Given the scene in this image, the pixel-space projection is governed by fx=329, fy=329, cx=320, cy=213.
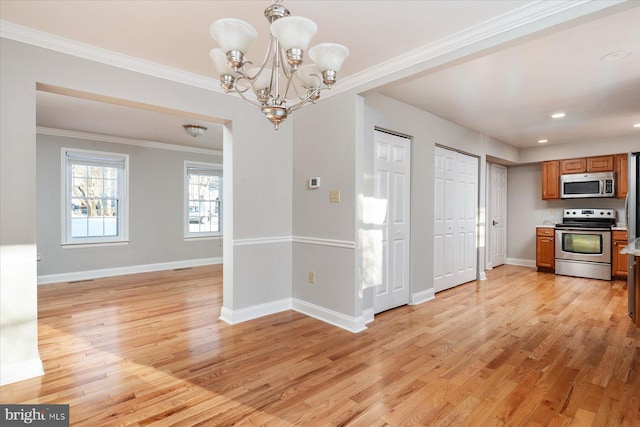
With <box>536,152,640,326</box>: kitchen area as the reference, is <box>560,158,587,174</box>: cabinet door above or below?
above

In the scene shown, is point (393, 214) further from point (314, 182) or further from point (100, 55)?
point (100, 55)

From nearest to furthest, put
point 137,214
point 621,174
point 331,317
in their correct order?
point 331,317 → point 621,174 → point 137,214

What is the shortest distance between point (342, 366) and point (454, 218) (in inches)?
125

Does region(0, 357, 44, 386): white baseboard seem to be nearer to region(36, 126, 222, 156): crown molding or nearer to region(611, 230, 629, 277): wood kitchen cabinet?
region(36, 126, 222, 156): crown molding

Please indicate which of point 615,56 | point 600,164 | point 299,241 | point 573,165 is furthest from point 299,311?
point 600,164

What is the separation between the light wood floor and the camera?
1948 millimetres

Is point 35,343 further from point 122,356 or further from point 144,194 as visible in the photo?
point 144,194

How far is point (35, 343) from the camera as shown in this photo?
235 cm

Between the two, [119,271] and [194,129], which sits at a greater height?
[194,129]

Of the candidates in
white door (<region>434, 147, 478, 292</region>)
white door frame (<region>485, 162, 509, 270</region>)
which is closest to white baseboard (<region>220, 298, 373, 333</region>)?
white door (<region>434, 147, 478, 292</region>)

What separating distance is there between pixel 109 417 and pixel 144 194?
5.11m

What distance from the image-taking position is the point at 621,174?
5.62 metres

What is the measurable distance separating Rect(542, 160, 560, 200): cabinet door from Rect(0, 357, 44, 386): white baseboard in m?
7.81

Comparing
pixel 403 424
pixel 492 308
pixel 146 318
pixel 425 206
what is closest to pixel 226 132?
pixel 146 318
